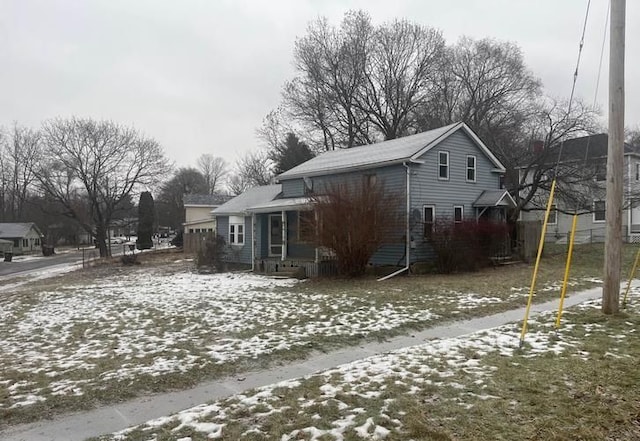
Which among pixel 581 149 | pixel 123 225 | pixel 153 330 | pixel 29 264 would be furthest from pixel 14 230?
pixel 581 149

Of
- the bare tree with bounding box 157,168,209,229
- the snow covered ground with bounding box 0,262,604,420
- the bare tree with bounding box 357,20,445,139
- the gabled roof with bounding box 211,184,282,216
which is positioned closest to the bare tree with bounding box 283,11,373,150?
the bare tree with bounding box 357,20,445,139

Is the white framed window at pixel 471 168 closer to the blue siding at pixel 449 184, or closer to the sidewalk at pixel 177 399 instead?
the blue siding at pixel 449 184

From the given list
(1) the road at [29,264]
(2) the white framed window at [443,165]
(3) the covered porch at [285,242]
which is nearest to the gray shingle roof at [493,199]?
(2) the white framed window at [443,165]

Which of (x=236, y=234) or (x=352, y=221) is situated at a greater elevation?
(x=352, y=221)

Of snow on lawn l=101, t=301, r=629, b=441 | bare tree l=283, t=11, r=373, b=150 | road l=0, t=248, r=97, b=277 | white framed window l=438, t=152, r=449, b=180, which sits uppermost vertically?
bare tree l=283, t=11, r=373, b=150

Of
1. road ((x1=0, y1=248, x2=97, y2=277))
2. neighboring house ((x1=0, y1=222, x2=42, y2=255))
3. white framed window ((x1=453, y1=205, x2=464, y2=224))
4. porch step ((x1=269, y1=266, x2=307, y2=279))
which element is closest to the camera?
porch step ((x1=269, y1=266, x2=307, y2=279))

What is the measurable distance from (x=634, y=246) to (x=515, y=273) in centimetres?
1274

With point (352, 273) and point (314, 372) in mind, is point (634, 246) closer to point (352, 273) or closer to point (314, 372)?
point (352, 273)

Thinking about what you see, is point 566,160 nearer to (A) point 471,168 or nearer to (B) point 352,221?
(A) point 471,168

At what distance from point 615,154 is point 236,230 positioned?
19.1 metres

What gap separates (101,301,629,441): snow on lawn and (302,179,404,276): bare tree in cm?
862

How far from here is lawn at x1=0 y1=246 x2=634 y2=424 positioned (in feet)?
18.6

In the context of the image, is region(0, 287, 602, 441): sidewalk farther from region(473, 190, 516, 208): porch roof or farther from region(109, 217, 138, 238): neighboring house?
region(109, 217, 138, 238): neighboring house

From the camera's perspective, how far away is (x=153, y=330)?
839 centimetres
